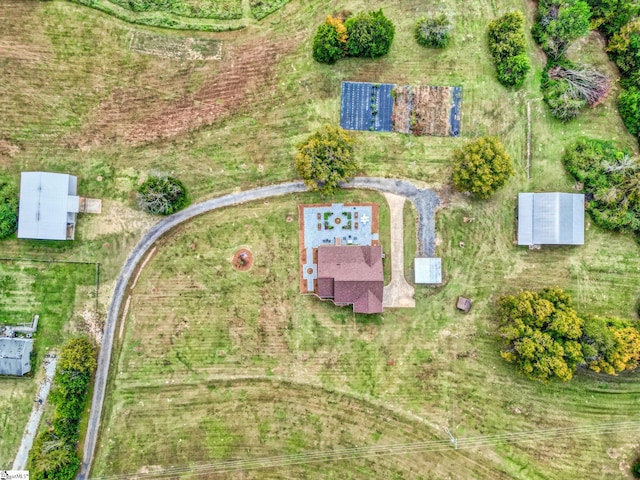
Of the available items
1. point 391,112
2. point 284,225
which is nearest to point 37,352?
point 284,225

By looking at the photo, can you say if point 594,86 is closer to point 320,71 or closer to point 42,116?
point 320,71

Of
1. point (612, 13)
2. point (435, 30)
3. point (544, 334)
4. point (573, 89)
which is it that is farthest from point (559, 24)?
point (544, 334)

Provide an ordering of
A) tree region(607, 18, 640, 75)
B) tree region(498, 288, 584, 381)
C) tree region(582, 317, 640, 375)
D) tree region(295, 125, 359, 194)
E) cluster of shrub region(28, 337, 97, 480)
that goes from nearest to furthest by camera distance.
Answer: tree region(582, 317, 640, 375)
tree region(498, 288, 584, 381)
cluster of shrub region(28, 337, 97, 480)
tree region(295, 125, 359, 194)
tree region(607, 18, 640, 75)

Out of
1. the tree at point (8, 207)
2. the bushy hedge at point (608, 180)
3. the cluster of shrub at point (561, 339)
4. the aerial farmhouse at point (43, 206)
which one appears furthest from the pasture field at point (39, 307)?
the bushy hedge at point (608, 180)

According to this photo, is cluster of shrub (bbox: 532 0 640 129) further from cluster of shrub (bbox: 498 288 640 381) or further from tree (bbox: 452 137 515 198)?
cluster of shrub (bbox: 498 288 640 381)

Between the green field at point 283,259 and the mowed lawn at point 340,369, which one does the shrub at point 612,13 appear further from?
the mowed lawn at point 340,369

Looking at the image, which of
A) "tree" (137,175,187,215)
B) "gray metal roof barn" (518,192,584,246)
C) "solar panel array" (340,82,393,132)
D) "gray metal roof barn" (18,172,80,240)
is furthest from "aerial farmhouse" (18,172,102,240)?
"gray metal roof barn" (518,192,584,246)
